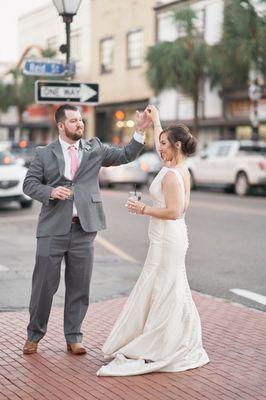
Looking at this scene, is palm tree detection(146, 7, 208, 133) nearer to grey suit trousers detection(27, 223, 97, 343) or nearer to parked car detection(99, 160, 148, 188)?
parked car detection(99, 160, 148, 188)

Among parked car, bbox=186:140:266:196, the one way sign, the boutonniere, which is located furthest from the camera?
parked car, bbox=186:140:266:196

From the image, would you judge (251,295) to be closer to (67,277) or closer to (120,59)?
(67,277)

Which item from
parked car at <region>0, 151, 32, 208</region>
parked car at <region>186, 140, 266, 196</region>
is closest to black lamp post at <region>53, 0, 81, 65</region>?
parked car at <region>0, 151, 32, 208</region>

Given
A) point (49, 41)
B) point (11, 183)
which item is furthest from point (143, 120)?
point (49, 41)

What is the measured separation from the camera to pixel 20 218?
16.5 m

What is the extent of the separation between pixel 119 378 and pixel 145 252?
21.7 ft

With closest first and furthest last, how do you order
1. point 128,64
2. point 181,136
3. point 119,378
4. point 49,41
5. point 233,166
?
point 119,378 < point 181,136 < point 233,166 < point 128,64 < point 49,41

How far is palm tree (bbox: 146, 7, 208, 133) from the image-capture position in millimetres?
30500

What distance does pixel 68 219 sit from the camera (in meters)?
5.73

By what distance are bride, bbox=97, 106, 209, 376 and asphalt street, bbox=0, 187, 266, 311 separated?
8.02ft

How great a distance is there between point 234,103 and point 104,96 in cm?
1240

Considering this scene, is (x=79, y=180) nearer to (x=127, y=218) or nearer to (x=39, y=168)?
(x=39, y=168)

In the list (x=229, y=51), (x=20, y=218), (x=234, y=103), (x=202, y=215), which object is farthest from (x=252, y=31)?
(x=20, y=218)

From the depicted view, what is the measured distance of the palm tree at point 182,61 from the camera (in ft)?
100
